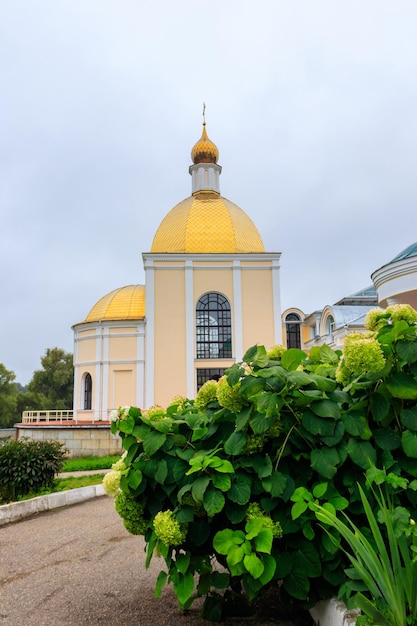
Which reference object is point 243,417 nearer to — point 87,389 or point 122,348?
point 122,348

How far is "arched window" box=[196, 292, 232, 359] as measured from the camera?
78.0 ft

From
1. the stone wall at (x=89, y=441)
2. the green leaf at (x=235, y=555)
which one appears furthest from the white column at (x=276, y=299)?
the green leaf at (x=235, y=555)

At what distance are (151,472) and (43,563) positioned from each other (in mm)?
3045

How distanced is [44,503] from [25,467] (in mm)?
779

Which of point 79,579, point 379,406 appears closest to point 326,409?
point 379,406

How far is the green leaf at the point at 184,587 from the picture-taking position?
257 centimetres

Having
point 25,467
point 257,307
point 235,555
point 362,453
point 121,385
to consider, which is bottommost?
point 25,467

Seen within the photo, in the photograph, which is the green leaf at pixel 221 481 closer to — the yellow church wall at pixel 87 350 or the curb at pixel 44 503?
the curb at pixel 44 503

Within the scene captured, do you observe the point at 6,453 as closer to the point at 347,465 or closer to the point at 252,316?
the point at 347,465

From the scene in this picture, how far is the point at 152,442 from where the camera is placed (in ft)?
8.75

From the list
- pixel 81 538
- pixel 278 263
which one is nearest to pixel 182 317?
pixel 278 263

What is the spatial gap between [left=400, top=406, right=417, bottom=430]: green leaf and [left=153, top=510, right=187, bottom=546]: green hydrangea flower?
1338mm

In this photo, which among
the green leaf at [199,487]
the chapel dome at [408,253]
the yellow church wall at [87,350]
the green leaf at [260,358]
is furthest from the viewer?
the yellow church wall at [87,350]

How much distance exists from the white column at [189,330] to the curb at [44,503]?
13.5 metres
